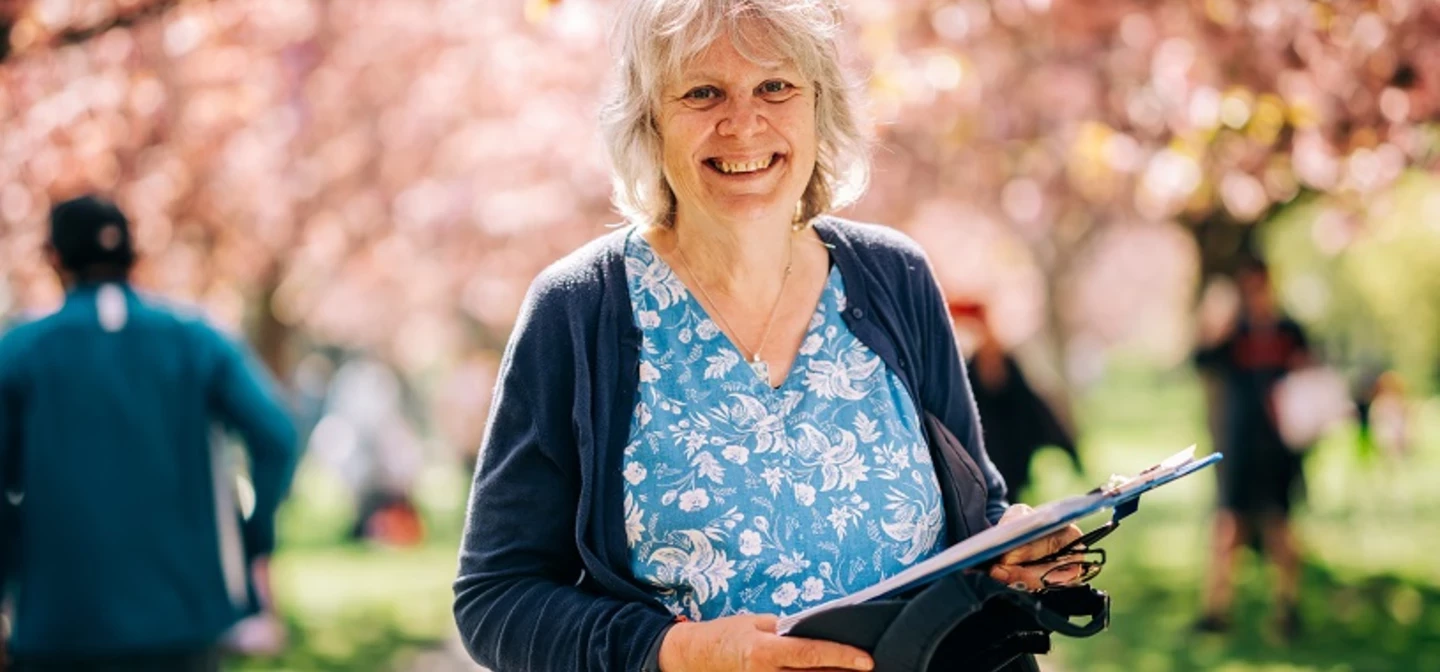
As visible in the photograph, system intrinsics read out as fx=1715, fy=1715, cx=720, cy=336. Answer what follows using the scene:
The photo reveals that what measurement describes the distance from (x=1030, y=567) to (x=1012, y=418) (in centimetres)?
Answer: 634

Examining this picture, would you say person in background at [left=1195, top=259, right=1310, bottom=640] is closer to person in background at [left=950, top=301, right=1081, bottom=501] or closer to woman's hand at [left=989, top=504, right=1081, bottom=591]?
person in background at [left=950, top=301, right=1081, bottom=501]

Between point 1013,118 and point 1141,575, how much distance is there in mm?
4289

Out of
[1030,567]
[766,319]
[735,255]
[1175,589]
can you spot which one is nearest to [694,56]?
[735,255]

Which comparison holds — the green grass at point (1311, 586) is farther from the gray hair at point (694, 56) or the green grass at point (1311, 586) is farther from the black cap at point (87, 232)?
the gray hair at point (694, 56)

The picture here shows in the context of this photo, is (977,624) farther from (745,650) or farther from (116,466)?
(116,466)

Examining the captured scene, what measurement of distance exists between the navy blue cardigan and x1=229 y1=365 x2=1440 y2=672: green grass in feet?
22.2

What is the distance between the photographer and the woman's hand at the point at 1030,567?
2.32 metres

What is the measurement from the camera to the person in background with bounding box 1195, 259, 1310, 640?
9672mm

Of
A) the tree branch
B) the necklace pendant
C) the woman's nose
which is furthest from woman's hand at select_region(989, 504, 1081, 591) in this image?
the tree branch

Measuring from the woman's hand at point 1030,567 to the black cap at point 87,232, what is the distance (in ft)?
10.6

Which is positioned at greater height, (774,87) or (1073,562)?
(774,87)

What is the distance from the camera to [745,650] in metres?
2.17

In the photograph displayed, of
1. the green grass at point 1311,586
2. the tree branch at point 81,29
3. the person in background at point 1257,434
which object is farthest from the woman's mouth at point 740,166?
the person in background at point 1257,434

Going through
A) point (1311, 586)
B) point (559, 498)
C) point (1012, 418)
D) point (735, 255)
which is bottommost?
point (1311, 586)
